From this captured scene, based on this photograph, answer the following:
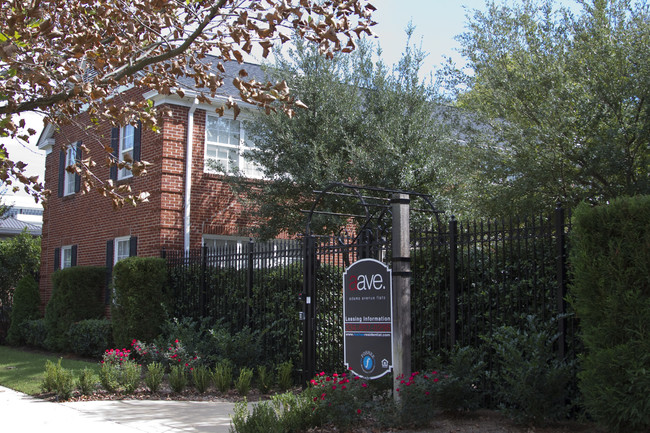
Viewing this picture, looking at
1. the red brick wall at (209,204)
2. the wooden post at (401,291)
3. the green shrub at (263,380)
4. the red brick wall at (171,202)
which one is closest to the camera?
the wooden post at (401,291)

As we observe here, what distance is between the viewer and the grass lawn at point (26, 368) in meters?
10.6

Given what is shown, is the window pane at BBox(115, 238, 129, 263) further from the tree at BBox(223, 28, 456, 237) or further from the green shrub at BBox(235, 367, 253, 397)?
the green shrub at BBox(235, 367, 253, 397)

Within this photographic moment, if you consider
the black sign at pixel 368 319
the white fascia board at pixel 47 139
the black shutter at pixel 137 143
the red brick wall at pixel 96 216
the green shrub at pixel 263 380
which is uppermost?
the white fascia board at pixel 47 139

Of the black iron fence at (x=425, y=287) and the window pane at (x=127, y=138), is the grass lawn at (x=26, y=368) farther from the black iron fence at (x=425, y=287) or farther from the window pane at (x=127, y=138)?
the window pane at (x=127, y=138)

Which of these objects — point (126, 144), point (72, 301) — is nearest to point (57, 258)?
point (72, 301)

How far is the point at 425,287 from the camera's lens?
850 centimetres

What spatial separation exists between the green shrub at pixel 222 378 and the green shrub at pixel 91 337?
17.9 feet

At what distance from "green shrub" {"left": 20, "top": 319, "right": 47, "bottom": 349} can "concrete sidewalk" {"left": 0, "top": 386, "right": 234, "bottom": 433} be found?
832 centimetres

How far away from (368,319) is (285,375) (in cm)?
264

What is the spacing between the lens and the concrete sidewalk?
283 inches

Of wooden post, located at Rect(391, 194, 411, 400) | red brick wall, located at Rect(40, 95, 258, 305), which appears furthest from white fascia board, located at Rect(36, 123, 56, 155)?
wooden post, located at Rect(391, 194, 411, 400)

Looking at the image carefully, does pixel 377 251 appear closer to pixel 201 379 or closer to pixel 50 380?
pixel 201 379

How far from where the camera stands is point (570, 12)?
12328 mm

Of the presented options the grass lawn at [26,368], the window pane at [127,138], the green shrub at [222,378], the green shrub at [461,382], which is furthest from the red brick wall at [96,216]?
the green shrub at [461,382]
